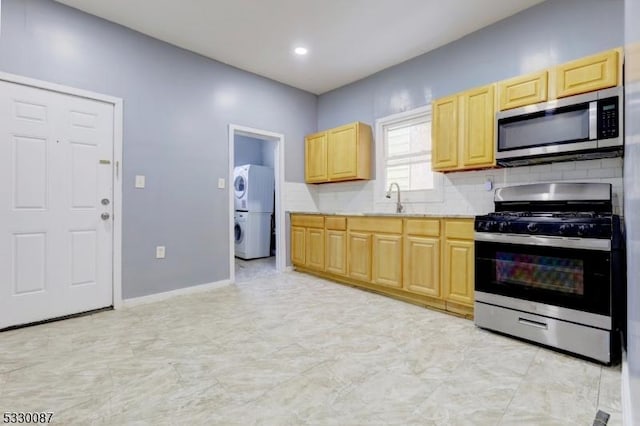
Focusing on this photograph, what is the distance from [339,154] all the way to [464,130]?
5.70ft

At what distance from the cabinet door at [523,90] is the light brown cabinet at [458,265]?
1091 mm

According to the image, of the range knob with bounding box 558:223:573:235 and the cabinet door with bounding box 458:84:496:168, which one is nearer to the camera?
the range knob with bounding box 558:223:573:235

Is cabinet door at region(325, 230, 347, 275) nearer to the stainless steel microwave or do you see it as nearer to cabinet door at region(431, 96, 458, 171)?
cabinet door at region(431, 96, 458, 171)

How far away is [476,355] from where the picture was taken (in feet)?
6.73

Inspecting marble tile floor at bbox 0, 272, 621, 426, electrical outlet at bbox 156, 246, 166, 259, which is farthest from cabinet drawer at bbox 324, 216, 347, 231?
electrical outlet at bbox 156, 246, 166, 259

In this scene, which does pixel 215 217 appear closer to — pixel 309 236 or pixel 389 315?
pixel 309 236

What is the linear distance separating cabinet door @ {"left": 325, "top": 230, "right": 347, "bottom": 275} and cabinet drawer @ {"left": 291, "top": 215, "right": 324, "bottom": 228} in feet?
0.63

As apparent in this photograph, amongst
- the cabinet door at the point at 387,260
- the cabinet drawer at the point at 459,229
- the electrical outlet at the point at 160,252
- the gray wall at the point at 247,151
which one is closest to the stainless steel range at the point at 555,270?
the cabinet drawer at the point at 459,229

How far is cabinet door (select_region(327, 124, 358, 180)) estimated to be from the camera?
165 inches

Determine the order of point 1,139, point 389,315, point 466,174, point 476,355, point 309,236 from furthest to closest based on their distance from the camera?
point 309,236 → point 466,174 → point 389,315 → point 1,139 → point 476,355

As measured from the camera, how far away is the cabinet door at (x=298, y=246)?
14.7 ft

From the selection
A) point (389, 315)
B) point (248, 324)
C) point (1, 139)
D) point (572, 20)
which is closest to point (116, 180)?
point (1, 139)

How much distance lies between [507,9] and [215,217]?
3646 mm

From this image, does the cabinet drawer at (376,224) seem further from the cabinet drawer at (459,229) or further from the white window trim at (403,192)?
the white window trim at (403,192)
